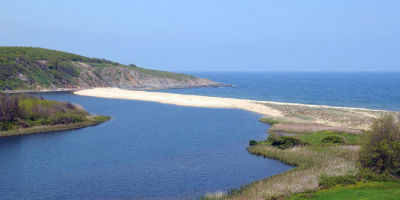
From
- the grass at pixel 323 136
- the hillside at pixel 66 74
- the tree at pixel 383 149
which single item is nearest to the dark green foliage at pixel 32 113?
the grass at pixel 323 136

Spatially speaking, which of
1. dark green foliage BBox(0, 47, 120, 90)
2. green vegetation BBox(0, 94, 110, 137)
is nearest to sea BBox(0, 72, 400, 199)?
green vegetation BBox(0, 94, 110, 137)

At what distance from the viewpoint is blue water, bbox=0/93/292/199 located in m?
29.5

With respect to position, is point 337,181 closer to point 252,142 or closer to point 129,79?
point 252,142

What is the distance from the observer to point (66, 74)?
141 m

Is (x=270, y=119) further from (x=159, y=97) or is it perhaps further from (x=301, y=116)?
(x=159, y=97)

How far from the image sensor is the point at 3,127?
51938 millimetres

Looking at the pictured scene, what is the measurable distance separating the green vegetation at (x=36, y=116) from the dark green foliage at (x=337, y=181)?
3891 cm

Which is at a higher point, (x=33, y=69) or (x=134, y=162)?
(x=33, y=69)

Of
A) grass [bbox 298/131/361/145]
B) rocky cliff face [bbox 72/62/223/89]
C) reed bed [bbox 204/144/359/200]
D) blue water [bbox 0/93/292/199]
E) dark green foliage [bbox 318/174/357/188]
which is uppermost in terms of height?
rocky cliff face [bbox 72/62/223/89]

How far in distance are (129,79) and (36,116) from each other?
103416mm

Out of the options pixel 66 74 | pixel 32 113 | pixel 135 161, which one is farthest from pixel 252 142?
pixel 66 74

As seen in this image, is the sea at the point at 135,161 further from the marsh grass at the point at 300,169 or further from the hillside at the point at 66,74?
the hillside at the point at 66,74

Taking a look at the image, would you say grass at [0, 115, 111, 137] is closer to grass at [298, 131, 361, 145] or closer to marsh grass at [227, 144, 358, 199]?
marsh grass at [227, 144, 358, 199]

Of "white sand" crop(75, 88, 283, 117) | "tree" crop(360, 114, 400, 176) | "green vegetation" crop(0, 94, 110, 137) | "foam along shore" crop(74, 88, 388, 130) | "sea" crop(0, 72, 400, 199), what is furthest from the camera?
"white sand" crop(75, 88, 283, 117)
